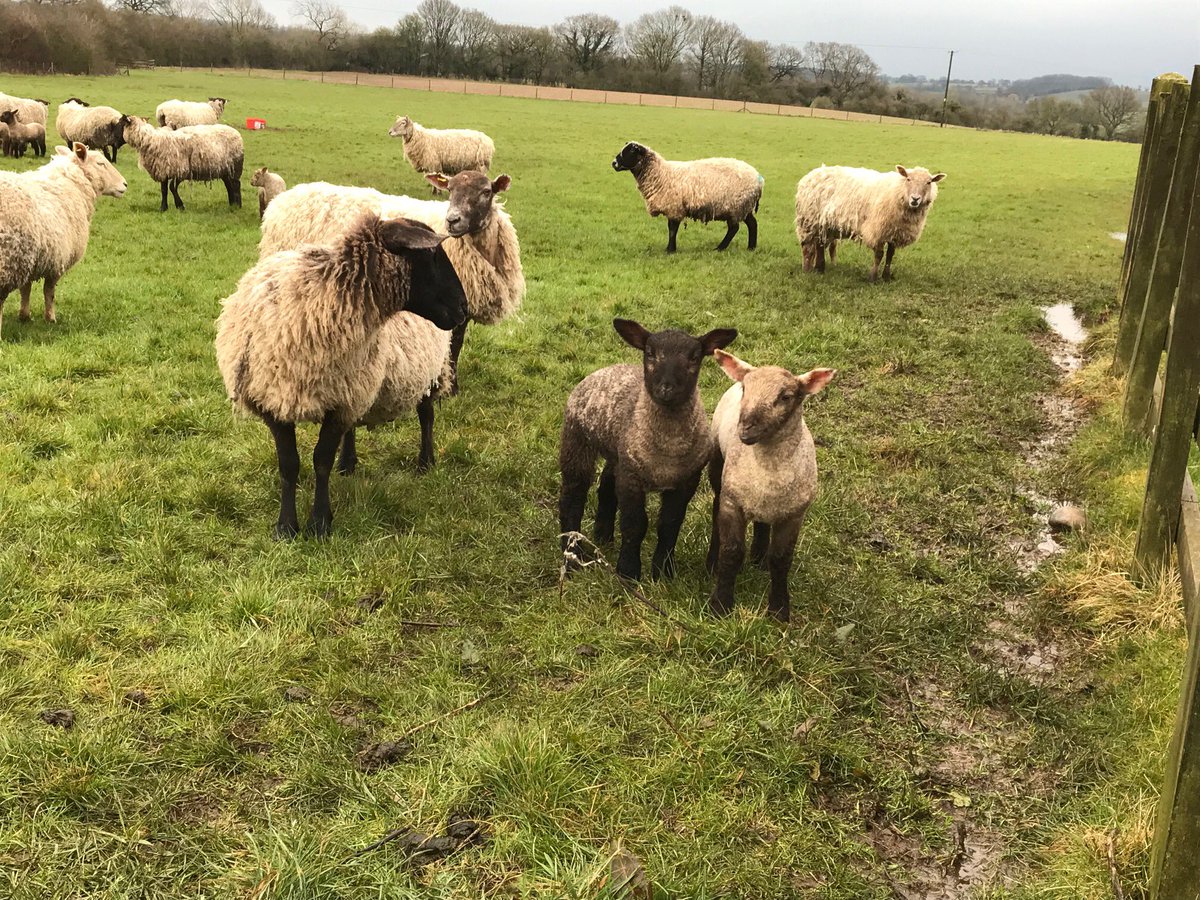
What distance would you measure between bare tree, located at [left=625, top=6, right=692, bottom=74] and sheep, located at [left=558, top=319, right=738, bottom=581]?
86775 millimetres

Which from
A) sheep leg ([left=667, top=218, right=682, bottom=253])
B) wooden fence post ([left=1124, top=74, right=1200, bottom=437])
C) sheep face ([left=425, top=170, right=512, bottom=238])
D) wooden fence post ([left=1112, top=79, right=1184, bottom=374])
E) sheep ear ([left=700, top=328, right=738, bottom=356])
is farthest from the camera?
sheep leg ([left=667, top=218, right=682, bottom=253])

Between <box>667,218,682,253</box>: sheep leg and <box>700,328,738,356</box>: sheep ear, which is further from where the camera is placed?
<box>667,218,682,253</box>: sheep leg

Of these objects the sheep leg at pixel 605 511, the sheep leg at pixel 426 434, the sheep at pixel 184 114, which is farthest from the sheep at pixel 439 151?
the sheep leg at pixel 605 511

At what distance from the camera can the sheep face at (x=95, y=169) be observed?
32.3ft

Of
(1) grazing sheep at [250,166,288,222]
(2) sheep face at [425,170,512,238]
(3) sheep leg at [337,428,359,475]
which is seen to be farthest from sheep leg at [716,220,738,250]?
(3) sheep leg at [337,428,359,475]

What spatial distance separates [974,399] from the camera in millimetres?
8398

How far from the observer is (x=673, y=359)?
4273 mm

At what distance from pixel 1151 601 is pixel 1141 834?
198cm

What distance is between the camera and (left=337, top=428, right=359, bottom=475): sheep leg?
5.97 metres

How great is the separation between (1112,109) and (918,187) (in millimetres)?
78255

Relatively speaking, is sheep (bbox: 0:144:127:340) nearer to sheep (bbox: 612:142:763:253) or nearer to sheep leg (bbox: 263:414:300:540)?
sheep leg (bbox: 263:414:300:540)

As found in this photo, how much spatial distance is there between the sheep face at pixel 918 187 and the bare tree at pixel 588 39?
7693 cm

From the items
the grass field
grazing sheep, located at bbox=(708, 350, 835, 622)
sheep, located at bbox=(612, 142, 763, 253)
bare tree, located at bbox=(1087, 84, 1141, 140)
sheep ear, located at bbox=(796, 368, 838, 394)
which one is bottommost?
the grass field

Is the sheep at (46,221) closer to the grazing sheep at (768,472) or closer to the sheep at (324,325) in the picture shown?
the sheep at (324,325)
